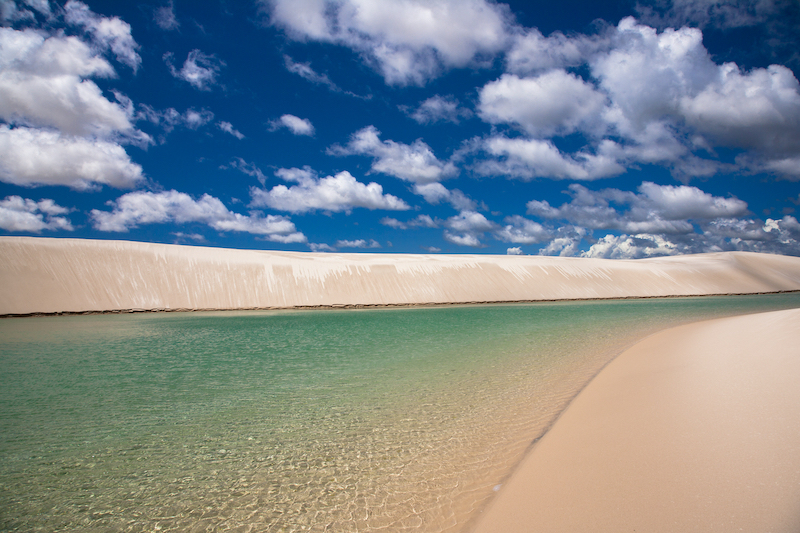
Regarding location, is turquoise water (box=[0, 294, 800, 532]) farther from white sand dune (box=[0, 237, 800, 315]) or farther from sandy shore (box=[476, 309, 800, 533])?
white sand dune (box=[0, 237, 800, 315])

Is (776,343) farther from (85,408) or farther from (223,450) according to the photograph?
(85,408)

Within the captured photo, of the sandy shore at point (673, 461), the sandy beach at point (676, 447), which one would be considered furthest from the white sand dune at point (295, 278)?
the sandy shore at point (673, 461)

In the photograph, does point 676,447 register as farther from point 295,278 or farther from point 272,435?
point 295,278

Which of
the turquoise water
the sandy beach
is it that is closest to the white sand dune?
the turquoise water

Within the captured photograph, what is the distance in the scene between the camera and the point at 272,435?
4.62 m

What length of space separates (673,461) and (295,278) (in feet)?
115

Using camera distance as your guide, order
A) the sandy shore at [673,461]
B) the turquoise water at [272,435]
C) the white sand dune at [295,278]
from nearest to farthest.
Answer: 1. the sandy shore at [673,461]
2. the turquoise water at [272,435]
3. the white sand dune at [295,278]

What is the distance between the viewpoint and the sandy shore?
90.4 inches

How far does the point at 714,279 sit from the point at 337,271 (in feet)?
155

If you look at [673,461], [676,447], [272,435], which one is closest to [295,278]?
[272,435]

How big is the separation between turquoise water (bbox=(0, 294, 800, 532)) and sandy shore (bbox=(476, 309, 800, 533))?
43cm

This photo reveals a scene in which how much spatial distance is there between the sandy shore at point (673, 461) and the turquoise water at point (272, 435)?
1.40ft

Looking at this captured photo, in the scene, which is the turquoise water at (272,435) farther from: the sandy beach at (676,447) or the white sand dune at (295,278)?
the white sand dune at (295,278)

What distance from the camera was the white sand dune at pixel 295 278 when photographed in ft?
91.8
